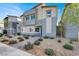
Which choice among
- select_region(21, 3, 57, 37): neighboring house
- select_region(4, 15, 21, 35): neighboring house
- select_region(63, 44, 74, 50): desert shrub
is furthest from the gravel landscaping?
select_region(4, 15, 21, 35): neighboring house

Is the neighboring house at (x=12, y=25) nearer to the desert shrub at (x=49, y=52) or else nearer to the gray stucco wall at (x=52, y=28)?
the gray stucco wall at (x=52, y=28)

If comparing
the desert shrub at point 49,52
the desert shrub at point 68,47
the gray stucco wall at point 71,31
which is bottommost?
the desert shrub at point 49,52

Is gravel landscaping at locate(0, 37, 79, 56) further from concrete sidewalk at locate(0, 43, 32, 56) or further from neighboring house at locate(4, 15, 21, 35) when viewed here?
neighboring house at locate(4, 15, 21, 35)

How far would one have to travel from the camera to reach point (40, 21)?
124 inches

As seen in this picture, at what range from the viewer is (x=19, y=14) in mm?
3178

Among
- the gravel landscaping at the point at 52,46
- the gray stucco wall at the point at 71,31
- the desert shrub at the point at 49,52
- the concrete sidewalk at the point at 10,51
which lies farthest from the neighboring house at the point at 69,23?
the concrete sidewalk at the point at 10,51

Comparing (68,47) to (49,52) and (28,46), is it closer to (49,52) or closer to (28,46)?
(49,52)

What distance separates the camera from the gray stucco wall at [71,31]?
3.03 meters

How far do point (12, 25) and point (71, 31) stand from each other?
130cm

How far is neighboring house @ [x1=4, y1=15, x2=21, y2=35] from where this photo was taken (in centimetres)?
316

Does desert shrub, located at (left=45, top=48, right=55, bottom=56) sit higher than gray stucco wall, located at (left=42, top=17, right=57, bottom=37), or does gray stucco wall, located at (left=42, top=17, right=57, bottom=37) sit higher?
gray stucco wall, located at (left=42, top=17, right=57, bottom=37)

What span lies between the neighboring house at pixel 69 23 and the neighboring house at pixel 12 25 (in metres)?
0.97

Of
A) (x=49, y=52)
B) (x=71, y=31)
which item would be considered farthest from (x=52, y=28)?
(x=49, y=52)

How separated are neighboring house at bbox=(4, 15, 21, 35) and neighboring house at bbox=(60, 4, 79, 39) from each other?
0.97 metres
